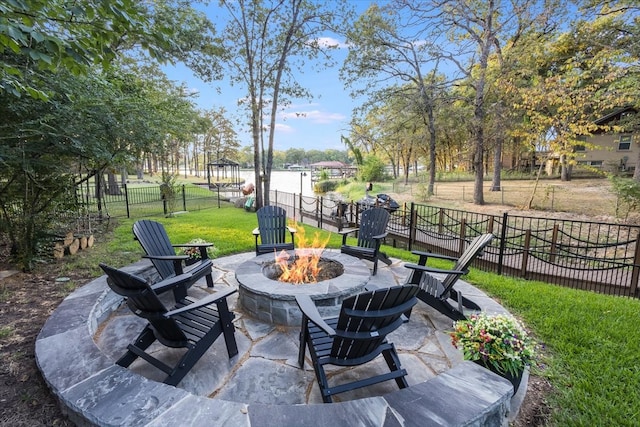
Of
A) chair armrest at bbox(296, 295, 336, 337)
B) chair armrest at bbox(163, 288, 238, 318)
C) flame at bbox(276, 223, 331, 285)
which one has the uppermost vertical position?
chair armrest at bbox(163, 288, 238, 318)

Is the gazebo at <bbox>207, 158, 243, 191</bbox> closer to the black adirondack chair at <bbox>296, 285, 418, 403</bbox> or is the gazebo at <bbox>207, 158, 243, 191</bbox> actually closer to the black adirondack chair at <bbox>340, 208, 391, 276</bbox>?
the black adirondack chair at <bbox>340, 208, 391, 276</bbox>

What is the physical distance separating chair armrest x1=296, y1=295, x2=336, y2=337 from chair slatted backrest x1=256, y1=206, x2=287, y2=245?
2414mm

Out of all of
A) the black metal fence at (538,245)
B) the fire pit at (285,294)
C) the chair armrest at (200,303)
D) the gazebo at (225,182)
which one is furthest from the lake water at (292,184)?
the chair armrest at (200,303)

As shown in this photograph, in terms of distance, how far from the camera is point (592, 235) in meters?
7.45

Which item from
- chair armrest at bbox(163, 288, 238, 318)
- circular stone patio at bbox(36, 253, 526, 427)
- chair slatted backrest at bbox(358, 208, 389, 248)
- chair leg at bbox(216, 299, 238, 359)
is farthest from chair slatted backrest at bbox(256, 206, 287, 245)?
chair armrest at bbox(163, 288, 238, 318)

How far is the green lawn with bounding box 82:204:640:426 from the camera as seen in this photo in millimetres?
1837

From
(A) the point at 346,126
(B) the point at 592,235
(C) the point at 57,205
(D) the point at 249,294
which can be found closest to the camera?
(D) the point at 249,294

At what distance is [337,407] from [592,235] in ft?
29.1

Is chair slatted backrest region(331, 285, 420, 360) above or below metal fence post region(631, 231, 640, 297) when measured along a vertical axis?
above

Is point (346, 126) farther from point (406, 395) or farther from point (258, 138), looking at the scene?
point (406, 395)

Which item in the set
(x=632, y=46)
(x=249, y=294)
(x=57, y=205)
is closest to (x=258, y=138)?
(x=57, y=205)

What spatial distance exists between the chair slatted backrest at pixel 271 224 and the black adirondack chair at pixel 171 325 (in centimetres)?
212

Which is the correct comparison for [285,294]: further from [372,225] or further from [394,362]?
[372,225]

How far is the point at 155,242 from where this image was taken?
3.39 meters
